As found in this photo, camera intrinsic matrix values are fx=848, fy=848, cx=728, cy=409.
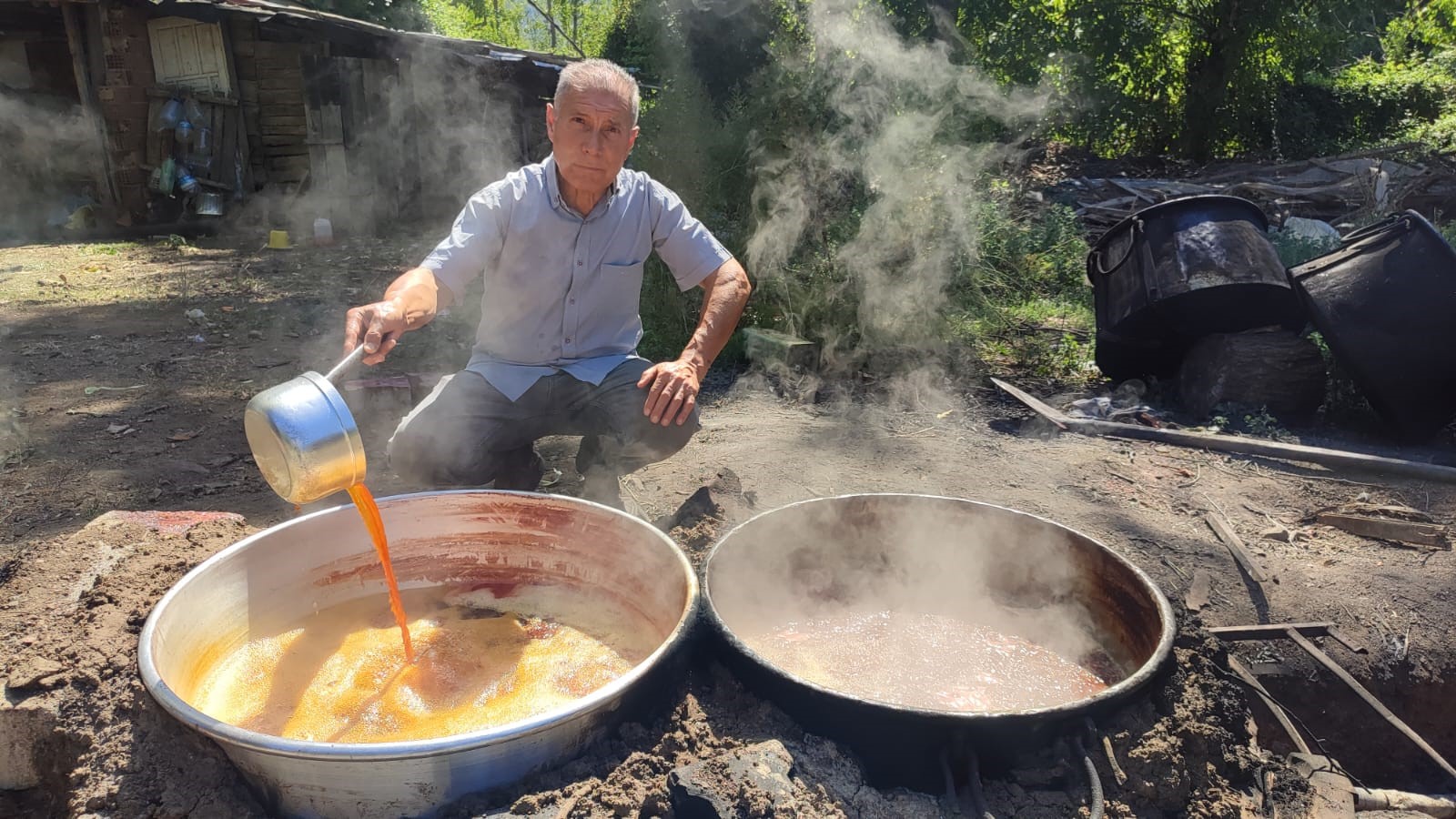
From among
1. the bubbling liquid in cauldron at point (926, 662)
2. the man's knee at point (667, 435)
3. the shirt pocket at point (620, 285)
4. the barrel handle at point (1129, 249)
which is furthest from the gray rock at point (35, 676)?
the barrel handle at point (1129, 249)

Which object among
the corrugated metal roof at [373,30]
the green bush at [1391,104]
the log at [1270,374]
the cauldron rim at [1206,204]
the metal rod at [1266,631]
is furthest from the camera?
the green bush at [1391,104]

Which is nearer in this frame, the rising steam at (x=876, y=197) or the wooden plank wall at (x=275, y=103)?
the rising steam at (x=876, y=197)

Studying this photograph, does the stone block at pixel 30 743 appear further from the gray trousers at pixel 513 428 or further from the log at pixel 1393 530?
the log at pixel 1393 530

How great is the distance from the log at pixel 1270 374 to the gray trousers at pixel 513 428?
3.63 m

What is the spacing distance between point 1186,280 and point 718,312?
3.41 meters

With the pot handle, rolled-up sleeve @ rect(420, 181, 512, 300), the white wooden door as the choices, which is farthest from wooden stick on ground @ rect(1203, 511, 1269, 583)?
the white wooden door

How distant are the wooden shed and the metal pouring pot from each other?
37.2ft

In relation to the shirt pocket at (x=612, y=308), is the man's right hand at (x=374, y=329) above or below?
above

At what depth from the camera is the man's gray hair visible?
9.79 ft

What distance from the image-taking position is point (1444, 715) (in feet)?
9.70

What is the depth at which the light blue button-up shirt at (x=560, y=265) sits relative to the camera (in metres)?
3.24

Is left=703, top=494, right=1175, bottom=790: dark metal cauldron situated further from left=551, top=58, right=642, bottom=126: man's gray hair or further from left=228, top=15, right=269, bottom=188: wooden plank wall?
left=228, top=15, right=269, bottom=188: wooden plank wall

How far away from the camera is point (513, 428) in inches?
129

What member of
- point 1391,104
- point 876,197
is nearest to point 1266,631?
point 876,197
